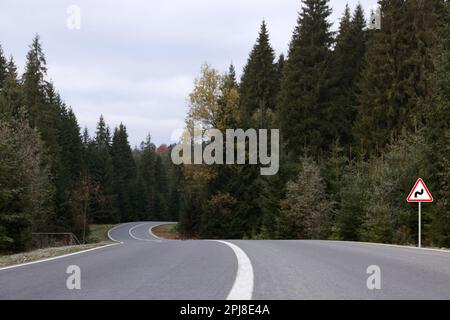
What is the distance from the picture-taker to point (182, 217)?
51.2m

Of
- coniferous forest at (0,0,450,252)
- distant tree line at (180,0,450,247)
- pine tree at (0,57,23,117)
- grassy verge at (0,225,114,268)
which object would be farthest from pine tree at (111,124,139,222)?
grassy verge at (0,225,114,268)

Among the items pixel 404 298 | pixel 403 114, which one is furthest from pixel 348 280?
pixel 403 114

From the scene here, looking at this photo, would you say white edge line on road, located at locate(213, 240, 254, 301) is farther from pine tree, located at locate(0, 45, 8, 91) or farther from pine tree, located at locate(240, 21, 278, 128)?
pine tree, located at locate(0, 45, 8, 91)

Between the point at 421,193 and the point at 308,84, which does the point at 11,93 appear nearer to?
the point at 308,84

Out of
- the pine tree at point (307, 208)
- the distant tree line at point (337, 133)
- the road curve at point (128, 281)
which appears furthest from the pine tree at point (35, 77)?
the road curve at point (128, 281)

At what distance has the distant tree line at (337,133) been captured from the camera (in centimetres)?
2266

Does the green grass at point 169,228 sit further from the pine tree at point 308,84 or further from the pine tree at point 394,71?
the pine tree at point 394,71

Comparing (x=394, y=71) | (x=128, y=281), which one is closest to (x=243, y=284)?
(x=128, y=281)

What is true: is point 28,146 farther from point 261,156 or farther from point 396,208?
point 396,208

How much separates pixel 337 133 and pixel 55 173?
1220 inches

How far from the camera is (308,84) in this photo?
48.0m

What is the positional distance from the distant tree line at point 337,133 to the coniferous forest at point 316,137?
0.33 feet

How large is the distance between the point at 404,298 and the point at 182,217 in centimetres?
4690

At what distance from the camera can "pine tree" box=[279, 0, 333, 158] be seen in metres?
46.2
